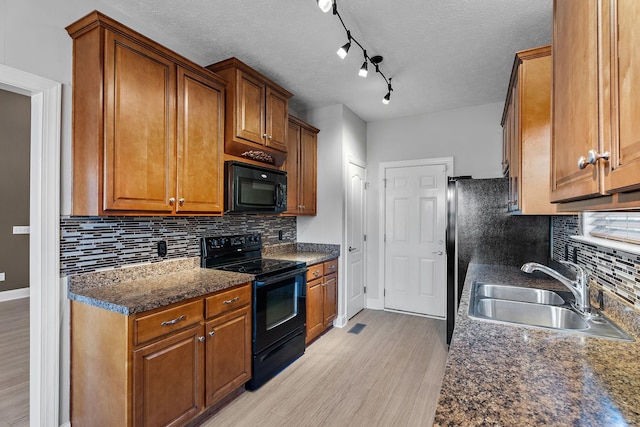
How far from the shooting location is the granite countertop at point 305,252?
128 inches

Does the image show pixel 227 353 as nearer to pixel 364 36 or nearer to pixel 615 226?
pixel 615 226

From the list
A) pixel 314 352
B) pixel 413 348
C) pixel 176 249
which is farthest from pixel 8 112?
pixel 413 348

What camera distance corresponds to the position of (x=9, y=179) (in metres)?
4.51

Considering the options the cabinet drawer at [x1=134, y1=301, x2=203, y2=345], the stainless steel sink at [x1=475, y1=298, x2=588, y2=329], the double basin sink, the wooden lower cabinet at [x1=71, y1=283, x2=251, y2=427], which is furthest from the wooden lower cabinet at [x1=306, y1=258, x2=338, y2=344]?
the stainless steel sink at [x1=475, y1=298, x2=588, y2=329]

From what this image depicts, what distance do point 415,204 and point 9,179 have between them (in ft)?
18.7

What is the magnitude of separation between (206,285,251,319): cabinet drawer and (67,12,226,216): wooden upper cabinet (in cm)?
61

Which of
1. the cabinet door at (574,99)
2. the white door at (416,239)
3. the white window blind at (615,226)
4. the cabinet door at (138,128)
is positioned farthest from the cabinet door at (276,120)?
the white window blind at (615,226)

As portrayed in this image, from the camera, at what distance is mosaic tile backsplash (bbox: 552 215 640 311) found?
1.28 m

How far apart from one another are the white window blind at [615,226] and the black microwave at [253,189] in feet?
7.51

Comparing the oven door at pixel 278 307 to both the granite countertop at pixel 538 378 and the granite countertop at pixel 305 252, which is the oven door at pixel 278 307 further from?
the granite countertop at pixel 538 378

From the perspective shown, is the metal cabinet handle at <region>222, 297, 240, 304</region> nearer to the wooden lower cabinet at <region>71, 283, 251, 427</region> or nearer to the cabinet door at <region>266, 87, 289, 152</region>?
the wooden lower cabinet at <region>71, 283, 251, 427</region>

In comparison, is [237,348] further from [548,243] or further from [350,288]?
[548,243]

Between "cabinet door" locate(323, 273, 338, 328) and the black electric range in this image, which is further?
"cabinet door" locate(323, 273, 338, 328)

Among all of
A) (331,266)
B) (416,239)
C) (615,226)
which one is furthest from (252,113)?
(416,239)
